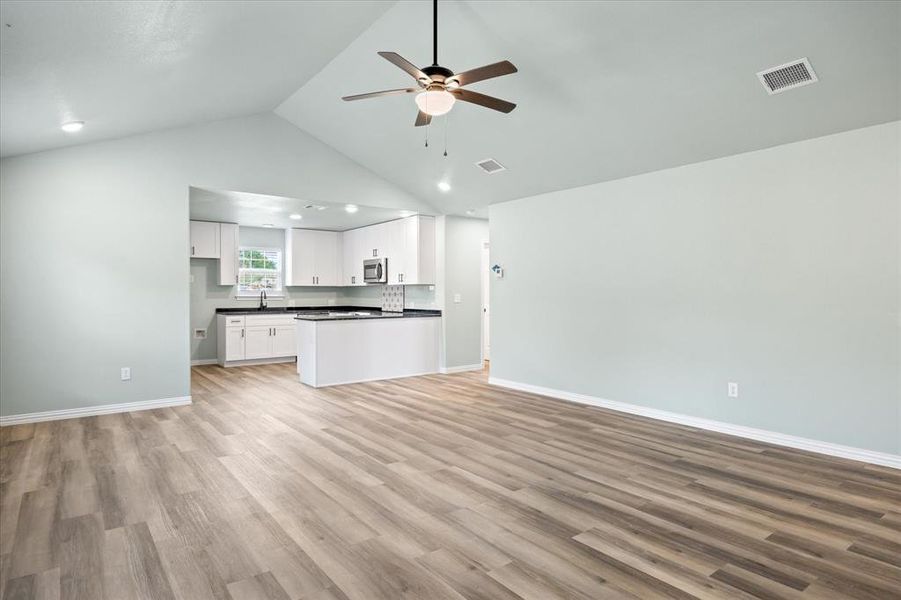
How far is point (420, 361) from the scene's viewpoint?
729 centimetres

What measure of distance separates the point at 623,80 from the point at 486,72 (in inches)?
59.5

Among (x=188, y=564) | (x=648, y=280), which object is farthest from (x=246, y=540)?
(x=648, y=280)

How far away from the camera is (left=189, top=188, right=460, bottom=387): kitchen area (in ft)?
21.6

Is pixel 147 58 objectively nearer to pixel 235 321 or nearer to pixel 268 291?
pixel 235 321

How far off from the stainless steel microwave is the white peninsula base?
115 cm

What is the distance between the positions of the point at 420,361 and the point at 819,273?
4.92 meters

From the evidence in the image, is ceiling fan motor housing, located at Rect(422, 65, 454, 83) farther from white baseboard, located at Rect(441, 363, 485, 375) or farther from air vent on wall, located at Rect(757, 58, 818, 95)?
white baseboard, located at Rect(441, 363, 485, 375)

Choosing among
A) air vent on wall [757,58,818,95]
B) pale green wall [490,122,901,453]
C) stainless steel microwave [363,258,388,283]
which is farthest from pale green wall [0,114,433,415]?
air vent on wall [757,58,818,95]

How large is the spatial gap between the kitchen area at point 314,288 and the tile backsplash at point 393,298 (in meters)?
0.02

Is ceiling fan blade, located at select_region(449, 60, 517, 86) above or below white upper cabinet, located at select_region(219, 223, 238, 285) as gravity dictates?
above

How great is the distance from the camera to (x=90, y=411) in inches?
194

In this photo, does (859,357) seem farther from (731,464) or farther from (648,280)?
(648,280)

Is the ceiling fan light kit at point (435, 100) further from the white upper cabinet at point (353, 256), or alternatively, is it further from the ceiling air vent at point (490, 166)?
the white upper cabinet at point (353, 256)

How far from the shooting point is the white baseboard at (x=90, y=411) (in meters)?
4.62
